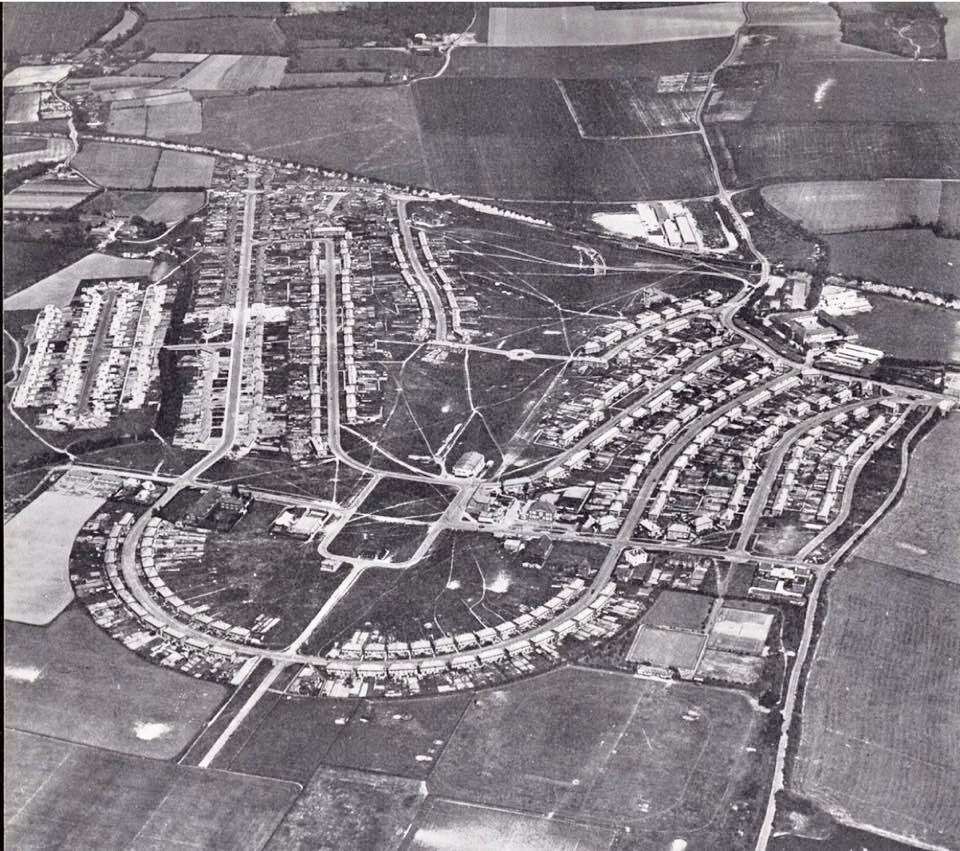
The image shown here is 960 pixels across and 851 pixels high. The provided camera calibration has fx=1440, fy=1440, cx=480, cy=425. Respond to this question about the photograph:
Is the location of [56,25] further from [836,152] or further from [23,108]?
[836,152]

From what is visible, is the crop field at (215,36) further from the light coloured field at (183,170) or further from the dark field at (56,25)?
the light coloured field at (183,170)

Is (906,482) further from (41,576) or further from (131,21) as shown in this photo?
(131,21)

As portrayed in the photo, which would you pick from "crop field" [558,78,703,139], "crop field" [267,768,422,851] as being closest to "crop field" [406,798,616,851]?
"crop field" [267,768,422,851]

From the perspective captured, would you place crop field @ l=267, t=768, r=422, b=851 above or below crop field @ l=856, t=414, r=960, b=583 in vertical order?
above

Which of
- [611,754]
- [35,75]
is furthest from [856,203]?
[35,75]

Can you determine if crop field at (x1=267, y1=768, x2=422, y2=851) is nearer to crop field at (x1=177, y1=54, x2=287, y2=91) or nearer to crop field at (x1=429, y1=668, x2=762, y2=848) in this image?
crop field at (x1=429, y1=668, x2=762, y2=848)

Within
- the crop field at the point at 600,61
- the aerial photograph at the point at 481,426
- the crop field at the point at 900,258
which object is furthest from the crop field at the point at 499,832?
the crop field at the point at 600,61
